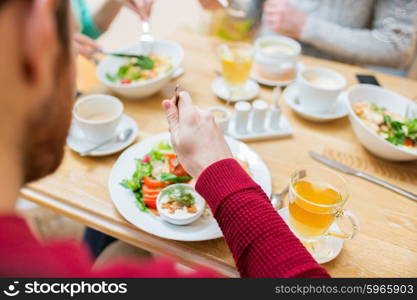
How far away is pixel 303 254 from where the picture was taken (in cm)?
73

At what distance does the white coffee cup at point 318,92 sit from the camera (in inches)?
50.6

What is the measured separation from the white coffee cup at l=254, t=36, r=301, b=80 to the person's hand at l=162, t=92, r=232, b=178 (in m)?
0.63

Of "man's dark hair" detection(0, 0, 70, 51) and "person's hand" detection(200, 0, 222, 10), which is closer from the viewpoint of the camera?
"man's dark hair" detection(0, 0, 70, 51)

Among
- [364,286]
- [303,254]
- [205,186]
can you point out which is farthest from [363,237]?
[205,186]

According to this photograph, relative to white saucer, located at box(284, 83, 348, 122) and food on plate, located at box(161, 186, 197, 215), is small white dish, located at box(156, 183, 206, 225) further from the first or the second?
white saucer, located at box(284, 83, 348, 122)

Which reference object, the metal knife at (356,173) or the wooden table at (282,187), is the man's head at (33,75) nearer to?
the wooden table at (282,187)

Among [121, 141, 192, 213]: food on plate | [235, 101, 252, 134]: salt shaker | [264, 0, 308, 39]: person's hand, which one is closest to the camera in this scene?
[121, 141, 192, 213]: food on plate

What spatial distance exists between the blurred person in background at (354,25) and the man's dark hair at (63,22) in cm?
149

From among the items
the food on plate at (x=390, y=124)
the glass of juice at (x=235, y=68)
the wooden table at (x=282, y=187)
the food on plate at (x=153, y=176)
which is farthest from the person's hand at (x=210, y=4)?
the food on plate at (x=153, y=176)

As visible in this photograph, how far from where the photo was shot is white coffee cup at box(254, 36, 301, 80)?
57.9 inches

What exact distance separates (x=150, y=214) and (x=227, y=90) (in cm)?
66

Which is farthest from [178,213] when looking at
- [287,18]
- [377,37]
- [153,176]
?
[377,37]

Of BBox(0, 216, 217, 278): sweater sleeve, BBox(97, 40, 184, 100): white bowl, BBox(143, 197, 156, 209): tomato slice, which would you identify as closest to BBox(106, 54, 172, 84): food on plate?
BBox(97, 40, 184, 100): white bowl

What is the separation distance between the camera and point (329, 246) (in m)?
0.90
